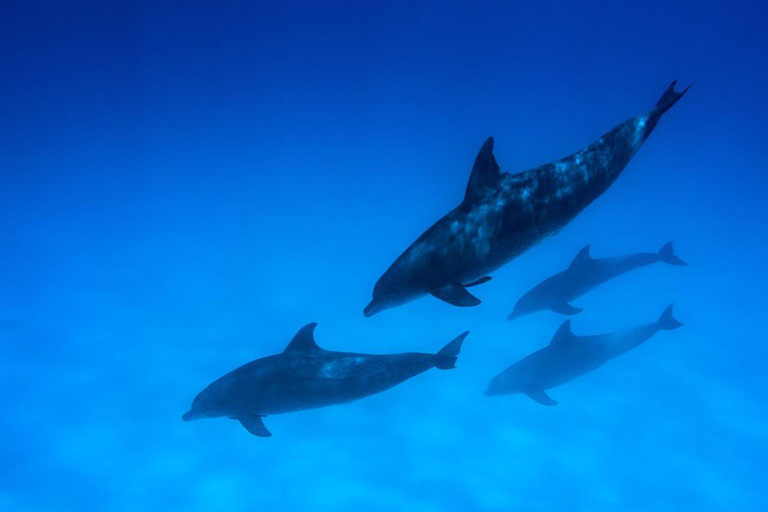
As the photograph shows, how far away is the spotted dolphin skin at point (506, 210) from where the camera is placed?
5.25m

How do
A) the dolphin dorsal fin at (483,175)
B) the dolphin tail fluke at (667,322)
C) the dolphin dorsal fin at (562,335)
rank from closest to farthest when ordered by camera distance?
1. the dolphin dorsal fin at (483,175)
2. the dolphin dorsal fin at (562,335)
3. the dolphin tail fluke at (667,322)

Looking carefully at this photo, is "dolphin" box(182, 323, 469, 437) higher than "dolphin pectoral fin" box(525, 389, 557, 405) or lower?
higher

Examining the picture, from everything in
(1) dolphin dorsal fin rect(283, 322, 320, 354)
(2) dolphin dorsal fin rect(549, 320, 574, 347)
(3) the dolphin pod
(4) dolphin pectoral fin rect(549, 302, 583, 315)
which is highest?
(4) dolphin pectoral fin rect(549, 302, 583, 315)

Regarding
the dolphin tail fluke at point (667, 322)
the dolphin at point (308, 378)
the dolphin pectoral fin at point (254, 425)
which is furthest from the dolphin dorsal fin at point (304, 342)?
the dolphin tail fluke at point (667, 322)

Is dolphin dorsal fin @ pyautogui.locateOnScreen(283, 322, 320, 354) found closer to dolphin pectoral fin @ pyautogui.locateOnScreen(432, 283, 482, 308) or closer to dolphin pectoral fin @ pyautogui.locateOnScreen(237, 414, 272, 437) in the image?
dolphin pectoral fin @ pyautogui.locateOnScreen(237, 414, 272, 437)

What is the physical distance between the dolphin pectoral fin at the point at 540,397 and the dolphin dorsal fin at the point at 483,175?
947 centimetres

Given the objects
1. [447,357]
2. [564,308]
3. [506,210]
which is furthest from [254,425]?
[564,308]

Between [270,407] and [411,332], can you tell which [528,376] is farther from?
[270,407]

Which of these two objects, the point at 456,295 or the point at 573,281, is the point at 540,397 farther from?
the point at 456,295

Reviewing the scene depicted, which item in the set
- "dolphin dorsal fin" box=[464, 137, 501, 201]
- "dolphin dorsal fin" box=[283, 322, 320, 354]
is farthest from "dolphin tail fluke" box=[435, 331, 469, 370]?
"dolphin dorsal fin" box=[464, 137, 501, 201]

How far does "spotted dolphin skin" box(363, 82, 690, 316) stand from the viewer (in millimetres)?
5254

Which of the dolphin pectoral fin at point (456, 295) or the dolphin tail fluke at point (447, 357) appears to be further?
the dolphin tail fluke at point (447, 357)

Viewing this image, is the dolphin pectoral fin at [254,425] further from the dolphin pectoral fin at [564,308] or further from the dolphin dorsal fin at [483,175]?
the dolphin pectoral fin at [564,308]

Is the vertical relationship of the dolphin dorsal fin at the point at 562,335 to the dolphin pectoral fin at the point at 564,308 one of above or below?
below
